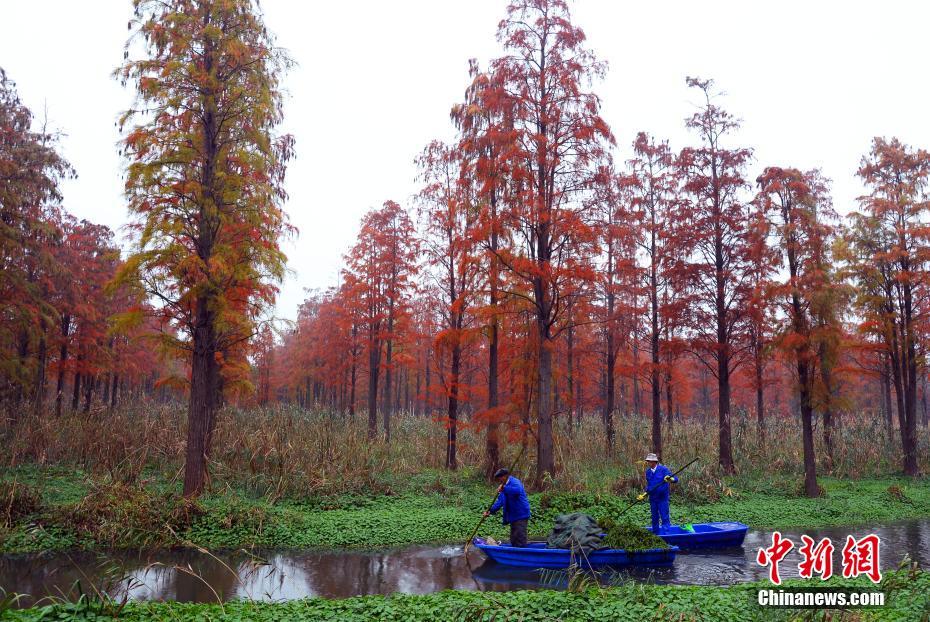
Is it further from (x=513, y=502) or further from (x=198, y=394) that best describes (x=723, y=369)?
(x=198, y=394)

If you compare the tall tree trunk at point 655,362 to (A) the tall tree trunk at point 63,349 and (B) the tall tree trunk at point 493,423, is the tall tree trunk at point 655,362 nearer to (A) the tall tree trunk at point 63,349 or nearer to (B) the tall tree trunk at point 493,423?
(B) the tall tree trunk at point 493,423

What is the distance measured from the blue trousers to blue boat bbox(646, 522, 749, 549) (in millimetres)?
125

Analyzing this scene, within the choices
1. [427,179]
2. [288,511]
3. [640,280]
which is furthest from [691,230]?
[288,511]

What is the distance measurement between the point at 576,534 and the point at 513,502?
1339 millimetres

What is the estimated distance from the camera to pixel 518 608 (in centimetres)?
653

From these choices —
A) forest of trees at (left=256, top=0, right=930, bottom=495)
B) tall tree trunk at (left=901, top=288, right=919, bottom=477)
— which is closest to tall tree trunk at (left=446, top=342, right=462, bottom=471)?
forest of trees at (left=256, top=0, right=930, bottom=495)

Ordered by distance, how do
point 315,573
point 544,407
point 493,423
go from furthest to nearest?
point 493,423, point 544,407, point 315,573

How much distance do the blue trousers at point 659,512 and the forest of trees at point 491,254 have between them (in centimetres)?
325

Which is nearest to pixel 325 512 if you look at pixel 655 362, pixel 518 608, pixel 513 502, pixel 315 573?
pixel 315 573

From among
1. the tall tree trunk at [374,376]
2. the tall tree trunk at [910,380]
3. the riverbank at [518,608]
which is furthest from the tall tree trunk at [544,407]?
the tall tree trunk at [910,380]

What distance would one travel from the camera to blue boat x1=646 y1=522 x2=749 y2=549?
36.2 ft

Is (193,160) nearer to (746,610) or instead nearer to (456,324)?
(456,324)

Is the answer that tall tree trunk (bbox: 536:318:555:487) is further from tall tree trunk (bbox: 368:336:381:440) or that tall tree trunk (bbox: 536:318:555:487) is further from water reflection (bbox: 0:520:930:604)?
tall tree trunk (bbox: 368:336:381:440)

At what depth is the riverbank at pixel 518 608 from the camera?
6098 mm
